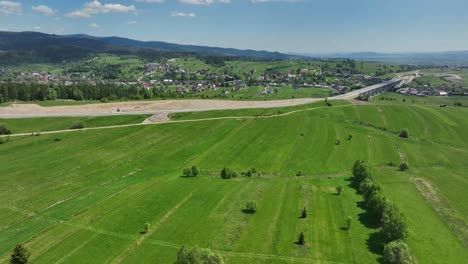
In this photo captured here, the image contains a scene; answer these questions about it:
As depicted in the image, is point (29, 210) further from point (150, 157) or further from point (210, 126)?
point (210, 126)

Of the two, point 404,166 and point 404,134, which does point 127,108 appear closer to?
point 404,166

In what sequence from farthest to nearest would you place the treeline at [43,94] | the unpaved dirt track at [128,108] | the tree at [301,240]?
the treeline at [43,94], the unpaved dirt track at [128,108], the tree at [301,240]

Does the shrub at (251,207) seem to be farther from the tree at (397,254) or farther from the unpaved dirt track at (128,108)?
the unpaved dirt track at (128,108)

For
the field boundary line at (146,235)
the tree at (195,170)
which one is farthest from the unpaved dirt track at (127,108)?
the field boundary line at (146,235)

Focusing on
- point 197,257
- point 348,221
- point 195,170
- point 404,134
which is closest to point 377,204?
point 348,221

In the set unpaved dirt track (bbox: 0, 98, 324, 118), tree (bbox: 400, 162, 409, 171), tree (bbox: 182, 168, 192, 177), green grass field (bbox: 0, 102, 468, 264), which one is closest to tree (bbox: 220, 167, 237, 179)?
green grass field (bbox: 0, 102, 468, 264)

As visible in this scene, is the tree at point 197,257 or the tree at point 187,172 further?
the tree at point 187,172
